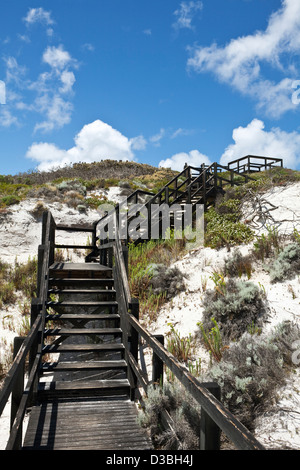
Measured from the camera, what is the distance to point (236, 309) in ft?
19.9

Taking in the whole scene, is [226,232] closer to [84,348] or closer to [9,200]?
[84,348]

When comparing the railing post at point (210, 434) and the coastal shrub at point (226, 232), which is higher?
the coastal shrub at point (226, 232)

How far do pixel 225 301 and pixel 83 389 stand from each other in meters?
3.26

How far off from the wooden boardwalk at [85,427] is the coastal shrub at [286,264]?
4246mm

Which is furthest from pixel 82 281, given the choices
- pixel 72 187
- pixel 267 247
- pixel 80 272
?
pixel 72 187

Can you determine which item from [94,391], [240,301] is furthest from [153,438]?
[240,301]

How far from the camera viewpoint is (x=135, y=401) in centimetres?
438

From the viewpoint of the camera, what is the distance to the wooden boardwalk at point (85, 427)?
3176 mm

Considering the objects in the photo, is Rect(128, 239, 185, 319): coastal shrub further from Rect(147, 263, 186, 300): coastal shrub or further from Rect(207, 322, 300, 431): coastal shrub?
Rect(207, 322, 300, 431): coastal shrub

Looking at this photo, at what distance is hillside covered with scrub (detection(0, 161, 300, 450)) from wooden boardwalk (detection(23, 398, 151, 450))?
0.96 feet

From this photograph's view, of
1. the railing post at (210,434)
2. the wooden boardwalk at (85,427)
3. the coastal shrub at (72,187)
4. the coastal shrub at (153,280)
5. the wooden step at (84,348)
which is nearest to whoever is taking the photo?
the railing post at (210,434)

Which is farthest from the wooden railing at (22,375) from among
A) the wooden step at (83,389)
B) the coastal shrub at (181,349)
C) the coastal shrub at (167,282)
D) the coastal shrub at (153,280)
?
the coastal shrub at (167,282)

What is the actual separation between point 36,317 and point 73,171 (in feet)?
88.6

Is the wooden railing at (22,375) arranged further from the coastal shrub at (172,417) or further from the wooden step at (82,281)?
the coastal shrub at (172,417)
